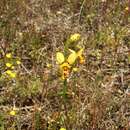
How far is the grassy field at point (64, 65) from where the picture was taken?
219 cm

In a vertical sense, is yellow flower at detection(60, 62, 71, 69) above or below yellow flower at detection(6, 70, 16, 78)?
above

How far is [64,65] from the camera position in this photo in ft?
6.34

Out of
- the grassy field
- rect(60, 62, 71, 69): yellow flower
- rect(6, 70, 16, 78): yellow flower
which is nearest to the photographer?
rect(60, 62, 71, 69): yellow flower

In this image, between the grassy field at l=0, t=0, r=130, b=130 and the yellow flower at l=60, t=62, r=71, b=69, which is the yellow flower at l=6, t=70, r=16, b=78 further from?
the yellow flower at l=60, t=62, r=71, b=69

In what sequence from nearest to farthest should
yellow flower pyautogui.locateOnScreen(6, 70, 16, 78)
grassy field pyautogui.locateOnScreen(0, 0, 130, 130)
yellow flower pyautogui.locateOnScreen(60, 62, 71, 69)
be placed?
yellow flower pyautogui.locateOnScreen(60, 62, 71, 69) < grassy field pyautogui.locateOnScreen(0, 0, 130, 130) < yellow flower pyautogui.locateOnScreen(6, 70, 16, 78)

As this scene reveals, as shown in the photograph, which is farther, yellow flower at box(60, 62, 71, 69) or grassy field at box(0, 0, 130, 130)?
grassy field at box(0, 0, 130, 130)

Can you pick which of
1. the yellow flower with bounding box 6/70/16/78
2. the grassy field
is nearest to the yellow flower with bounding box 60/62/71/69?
the grassy field

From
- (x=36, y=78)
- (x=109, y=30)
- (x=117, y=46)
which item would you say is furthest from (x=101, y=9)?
(x=36, y=78)

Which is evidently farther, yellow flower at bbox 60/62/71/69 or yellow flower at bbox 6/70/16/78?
yellow flower at bbox 6/70/16/78

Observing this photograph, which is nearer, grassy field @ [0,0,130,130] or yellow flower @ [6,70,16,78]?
grassy field @ [0,0,130,130]

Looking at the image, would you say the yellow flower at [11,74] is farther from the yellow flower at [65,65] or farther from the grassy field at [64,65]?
the yellow flower at [65,65]

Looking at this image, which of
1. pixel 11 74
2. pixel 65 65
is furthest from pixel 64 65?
pixel 11 74

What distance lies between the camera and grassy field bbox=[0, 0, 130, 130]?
219 cm

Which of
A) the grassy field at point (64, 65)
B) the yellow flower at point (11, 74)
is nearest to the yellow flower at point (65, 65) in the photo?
the grassy field at point (64, 65)
